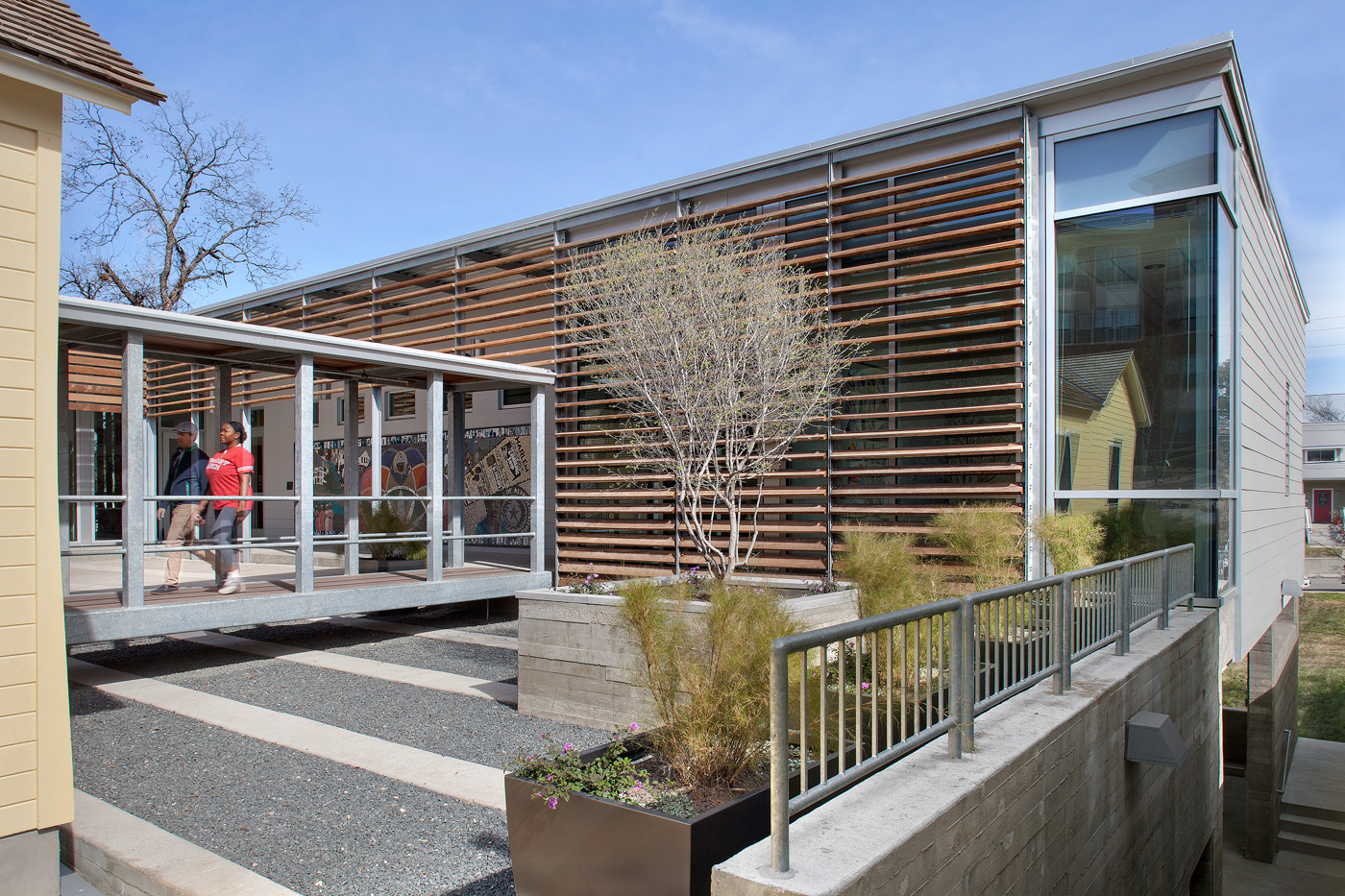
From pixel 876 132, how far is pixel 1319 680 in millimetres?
19696

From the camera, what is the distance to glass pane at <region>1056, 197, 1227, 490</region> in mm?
→ 7996

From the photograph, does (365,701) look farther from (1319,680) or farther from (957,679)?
(1319,680)

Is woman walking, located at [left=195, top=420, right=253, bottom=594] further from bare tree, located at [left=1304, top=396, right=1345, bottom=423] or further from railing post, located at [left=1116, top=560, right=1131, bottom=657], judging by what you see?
bare tree, located at [left=1304, top=396, right=1345, bottom=423]

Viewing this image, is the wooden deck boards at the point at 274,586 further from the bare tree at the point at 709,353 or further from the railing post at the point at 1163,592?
the railing post at the point at 1163,592

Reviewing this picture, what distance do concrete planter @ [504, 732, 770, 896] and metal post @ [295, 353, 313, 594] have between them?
5635 millimetres

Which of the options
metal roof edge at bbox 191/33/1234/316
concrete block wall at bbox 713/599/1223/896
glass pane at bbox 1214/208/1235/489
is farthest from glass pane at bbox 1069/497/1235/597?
metal roof edge at bbox 191/33/1234/316

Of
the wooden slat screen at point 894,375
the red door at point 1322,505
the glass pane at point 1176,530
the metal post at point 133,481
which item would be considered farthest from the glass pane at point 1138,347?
the red door at point 1322,505

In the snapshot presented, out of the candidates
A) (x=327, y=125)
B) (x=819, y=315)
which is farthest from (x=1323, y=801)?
(x=327, y=125)

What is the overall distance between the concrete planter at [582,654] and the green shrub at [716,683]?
1.92 meters

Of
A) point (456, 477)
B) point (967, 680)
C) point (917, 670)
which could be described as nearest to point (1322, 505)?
point (456, 477)

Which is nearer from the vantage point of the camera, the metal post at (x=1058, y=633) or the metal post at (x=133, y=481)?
the metal post at (x=1058, y=633)

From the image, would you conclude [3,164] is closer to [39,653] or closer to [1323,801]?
[39,653]

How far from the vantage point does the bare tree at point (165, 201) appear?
23.6 metres

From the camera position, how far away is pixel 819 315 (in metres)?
9.41
